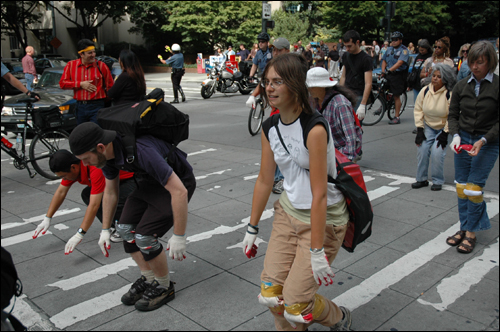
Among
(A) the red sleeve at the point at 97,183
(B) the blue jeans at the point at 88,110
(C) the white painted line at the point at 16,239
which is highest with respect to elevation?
(B) the blue jeans at the point at 88,110

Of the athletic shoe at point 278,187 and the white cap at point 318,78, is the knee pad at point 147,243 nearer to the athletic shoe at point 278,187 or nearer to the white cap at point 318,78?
the white cap at point 318,78

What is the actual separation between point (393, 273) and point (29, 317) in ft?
9.55

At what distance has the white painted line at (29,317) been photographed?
129 inches

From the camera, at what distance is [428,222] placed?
5055mm

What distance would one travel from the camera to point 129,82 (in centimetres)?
646

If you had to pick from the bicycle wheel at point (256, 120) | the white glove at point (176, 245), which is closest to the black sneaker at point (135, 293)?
the white glove at point (176, 245)

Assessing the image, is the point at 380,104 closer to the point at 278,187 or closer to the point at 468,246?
the point at 278,187

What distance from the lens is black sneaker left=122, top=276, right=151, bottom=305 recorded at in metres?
3.52

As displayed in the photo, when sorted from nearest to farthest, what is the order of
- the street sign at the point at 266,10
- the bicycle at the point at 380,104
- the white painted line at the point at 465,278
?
1. the white painted line at the point at 465,278
2. the bicycle at the point at 380,104
3. the street sign at the point at 266,10

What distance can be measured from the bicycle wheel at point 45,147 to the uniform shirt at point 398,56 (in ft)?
24.3

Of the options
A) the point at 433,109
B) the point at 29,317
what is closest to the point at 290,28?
the point at 433,109

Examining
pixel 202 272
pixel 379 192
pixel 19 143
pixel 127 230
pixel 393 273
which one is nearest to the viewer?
pixel 127 230

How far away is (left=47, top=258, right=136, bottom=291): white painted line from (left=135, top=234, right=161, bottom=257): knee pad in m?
1.00

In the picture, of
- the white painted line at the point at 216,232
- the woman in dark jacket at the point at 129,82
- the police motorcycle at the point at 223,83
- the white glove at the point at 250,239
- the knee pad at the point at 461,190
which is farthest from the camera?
the police motorcycle at the point at 223,83
